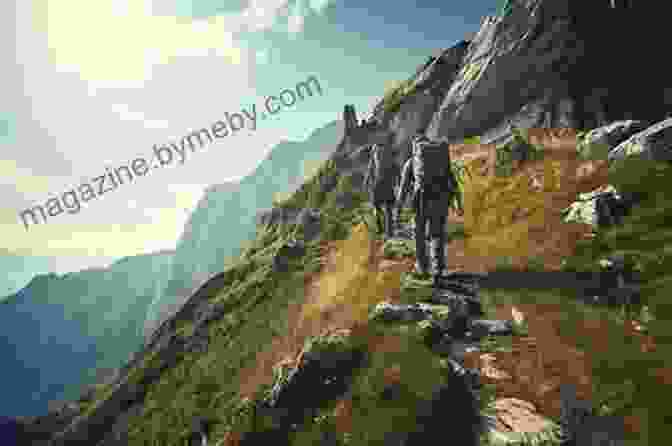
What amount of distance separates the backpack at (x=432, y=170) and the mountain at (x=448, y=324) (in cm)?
366

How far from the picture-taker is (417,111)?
62.3m

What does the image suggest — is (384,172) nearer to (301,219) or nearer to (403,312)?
(403,312)

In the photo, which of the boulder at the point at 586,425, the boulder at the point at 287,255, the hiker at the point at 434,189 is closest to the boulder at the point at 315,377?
the boulder at the point at 586,425

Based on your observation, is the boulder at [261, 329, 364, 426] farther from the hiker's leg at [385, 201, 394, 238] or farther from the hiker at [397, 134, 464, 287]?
the hiker's leg at [385, 201, 394, 238]

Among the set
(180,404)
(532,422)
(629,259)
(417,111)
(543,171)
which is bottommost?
(180,404)

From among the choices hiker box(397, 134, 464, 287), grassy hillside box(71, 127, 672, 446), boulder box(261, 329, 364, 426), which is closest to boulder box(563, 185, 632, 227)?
grassy hillside box(71, 127, 672, 446)

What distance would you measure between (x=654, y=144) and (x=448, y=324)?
13.3 m

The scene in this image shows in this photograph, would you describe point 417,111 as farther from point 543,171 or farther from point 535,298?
point 535,298

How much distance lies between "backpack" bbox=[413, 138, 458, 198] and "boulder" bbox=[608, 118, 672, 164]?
9120 mm

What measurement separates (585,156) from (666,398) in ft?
63.2

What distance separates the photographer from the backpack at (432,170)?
13117mm

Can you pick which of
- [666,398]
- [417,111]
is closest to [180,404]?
[666,398]

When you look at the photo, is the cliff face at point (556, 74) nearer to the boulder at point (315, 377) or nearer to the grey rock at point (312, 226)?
the grey rock at point (312, 226)

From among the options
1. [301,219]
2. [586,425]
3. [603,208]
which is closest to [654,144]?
[603,208]
